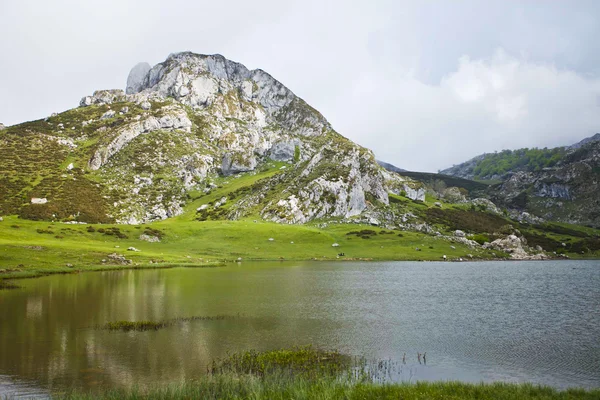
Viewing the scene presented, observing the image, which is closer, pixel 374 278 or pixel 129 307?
pixel 129 307

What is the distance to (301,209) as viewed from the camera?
191 m

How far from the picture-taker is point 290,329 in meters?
32.9

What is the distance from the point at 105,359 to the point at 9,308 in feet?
73.7

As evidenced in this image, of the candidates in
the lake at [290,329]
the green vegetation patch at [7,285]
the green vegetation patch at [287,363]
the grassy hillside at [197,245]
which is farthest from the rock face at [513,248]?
the green vegetation patch at [7,285]

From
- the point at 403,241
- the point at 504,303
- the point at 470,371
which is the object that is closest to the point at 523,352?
the point at 470,371

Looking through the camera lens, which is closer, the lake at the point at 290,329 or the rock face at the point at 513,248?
the lake at the point at 290,329

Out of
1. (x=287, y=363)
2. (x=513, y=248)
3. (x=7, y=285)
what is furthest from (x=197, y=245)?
(x=513, y=248)

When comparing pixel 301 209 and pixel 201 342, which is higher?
pixel 301 209

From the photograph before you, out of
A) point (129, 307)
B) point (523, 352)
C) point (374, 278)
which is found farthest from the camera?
point (374, 278)

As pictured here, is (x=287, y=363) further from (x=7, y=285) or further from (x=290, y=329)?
(x=7, y=285)

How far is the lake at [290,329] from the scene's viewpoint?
22.2 m

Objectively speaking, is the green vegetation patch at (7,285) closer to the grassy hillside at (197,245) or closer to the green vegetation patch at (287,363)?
the grassy hillside at (197,245)

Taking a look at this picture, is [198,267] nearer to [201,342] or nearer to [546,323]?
[201,342]

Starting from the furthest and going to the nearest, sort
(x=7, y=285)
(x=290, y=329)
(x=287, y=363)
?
1. (x=7, y=285)
2. (x=290, y=329)
3. (x=287, y=363)
